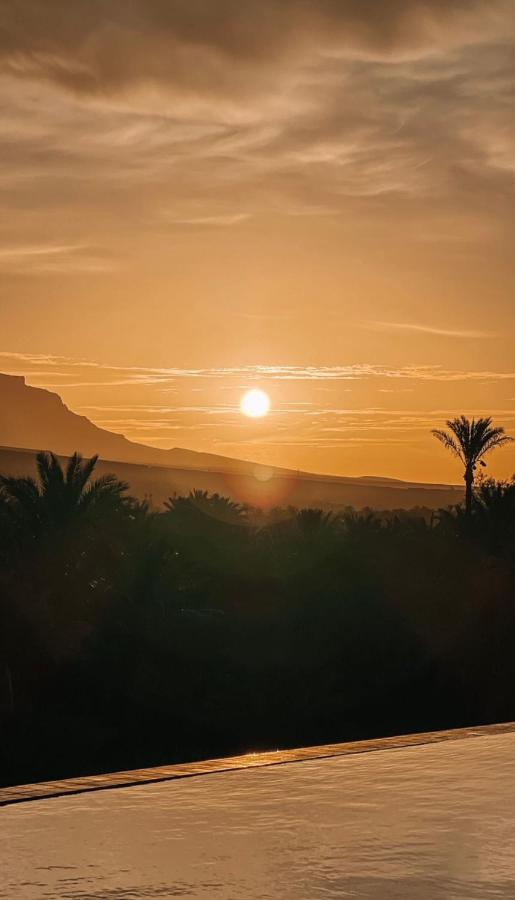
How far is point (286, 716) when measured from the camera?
24609 millimetres

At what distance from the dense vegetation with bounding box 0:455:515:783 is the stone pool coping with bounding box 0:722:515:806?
38.8ft

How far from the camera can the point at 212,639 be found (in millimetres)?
27109

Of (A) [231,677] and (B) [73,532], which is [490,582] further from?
(B) [73,532]

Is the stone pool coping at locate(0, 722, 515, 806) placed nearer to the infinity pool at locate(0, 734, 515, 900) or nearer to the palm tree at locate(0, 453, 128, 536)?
the infinity pool at locate(0, 734, 515, 900)

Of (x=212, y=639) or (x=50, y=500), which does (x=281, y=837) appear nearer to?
(x=50, y=500)

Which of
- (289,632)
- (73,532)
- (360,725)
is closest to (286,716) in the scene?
(360,725)

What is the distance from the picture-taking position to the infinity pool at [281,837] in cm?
544

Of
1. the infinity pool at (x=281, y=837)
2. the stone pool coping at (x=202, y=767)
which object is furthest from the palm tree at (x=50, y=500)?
the infinity pool at (x=281, y=837)

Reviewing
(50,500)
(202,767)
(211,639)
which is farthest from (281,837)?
(211,639)

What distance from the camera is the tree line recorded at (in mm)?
23094

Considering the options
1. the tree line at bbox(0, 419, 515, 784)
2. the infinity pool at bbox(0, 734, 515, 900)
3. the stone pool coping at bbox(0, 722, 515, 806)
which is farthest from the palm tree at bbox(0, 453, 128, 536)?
the infinity pool at bbox(0, 734, 515, 900)

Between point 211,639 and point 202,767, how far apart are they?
18.5 meters

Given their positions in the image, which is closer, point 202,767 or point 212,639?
point 202,767

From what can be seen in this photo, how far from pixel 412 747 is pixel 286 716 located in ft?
50.3
